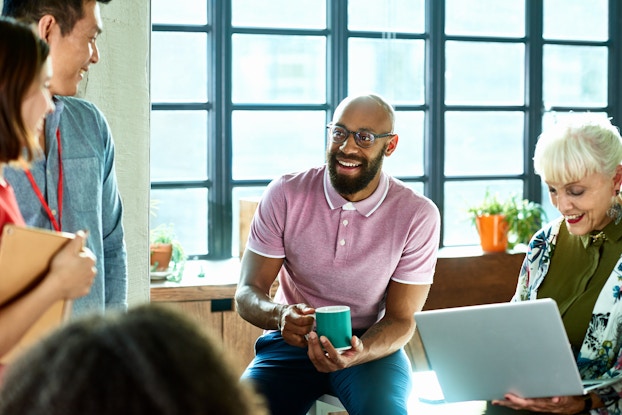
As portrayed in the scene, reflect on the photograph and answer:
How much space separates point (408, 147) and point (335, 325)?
102 inches

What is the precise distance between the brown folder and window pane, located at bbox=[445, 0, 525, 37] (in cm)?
366

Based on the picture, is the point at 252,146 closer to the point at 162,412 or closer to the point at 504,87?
the point at 504,87

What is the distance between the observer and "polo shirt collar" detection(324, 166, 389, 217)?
2732mm

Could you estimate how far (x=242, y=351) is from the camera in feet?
12.6

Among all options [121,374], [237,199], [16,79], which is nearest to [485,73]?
[237,199]

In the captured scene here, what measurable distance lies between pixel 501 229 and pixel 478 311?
8.57 feet

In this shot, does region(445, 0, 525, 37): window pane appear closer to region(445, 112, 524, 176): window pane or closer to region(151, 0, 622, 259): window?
region(151, 0, 622, 259): window

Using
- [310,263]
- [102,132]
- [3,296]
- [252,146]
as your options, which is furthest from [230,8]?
[3,296]

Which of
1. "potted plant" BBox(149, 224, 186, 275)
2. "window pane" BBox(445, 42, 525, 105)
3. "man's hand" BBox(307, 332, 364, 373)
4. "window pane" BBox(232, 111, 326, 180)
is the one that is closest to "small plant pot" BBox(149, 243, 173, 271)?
"potted plant" BBox(149, 224, 186, 275)

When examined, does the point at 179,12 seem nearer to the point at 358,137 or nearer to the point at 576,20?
the point at 358,137

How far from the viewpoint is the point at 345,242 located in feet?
8.84

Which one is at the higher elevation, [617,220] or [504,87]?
[504,87]

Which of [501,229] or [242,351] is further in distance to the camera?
[501,229]

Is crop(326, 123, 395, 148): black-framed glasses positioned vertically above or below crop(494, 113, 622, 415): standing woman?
above
